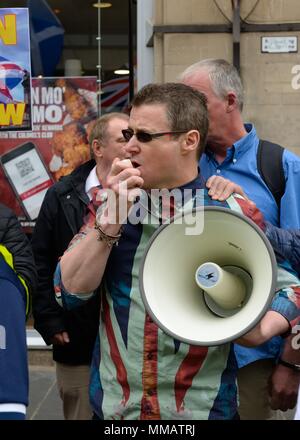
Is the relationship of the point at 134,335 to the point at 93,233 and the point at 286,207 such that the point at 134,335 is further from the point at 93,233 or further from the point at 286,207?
the point at 286,207

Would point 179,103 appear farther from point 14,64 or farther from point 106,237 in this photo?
point 14,64

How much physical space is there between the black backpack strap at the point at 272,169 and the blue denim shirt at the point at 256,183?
2 cm

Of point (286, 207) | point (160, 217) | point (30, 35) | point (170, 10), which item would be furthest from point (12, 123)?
point (160, 217)

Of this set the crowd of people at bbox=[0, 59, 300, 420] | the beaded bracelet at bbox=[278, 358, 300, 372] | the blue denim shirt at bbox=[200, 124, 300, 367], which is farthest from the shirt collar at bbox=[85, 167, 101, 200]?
the beaded bracelet at bbox=[278, 358, 300, 372]

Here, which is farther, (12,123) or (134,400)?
(12,123)

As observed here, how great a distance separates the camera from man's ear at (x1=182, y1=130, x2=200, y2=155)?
2398 mm

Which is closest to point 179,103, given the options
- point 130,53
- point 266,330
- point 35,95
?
point 266,330

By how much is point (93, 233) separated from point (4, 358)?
17.3 inches

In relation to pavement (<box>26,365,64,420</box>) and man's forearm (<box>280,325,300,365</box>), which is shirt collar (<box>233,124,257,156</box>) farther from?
pavement (<box>26,365,64,420</box>)

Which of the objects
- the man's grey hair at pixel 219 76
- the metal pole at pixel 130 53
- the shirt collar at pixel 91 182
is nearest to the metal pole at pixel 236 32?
the metal pole at pixel 130 53

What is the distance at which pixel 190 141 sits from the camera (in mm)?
2414

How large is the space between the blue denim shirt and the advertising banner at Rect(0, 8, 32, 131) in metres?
3.79

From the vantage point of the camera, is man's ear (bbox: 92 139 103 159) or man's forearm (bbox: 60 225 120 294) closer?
man's forearm (bbox: 60 225 120 294)
